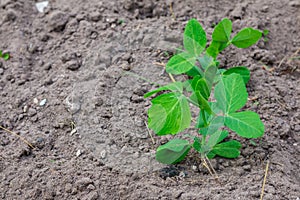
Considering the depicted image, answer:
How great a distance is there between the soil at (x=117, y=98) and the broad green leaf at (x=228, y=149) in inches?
1.7

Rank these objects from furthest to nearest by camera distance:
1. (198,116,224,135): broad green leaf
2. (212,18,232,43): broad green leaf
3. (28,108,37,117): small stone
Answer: (28,108,37,117): small stone
(212,18,232,43): broad green leaf
(198,116,224,135): broad green leaf

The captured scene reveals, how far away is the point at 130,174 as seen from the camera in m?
1.89

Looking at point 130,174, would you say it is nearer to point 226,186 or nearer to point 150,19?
point 226,186

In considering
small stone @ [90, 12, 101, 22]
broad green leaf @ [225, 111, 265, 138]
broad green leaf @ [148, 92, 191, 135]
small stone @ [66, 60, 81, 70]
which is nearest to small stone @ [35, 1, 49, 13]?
small stone @ [90, 12, 101, 22]

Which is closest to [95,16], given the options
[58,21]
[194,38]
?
[58,21]

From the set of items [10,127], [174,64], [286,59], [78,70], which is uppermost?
[174,64]

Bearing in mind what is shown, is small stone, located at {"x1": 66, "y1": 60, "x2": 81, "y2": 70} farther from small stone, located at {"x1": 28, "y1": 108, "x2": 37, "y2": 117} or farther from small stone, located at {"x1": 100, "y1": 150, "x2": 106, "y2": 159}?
small stone, located at {"x1": 100, "y1": 150, "x2": 106, "y2": 159}

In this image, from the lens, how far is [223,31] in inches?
75.2

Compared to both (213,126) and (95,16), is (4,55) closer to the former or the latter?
(95,16)

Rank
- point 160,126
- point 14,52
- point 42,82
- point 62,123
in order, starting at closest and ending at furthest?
point 160,126, point 62,123, point 42,82, point 14,52

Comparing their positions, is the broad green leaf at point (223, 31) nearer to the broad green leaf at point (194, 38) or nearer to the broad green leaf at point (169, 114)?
the broad green leaf at point (194, 38)

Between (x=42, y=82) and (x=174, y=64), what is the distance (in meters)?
0.78

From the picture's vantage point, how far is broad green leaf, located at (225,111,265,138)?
170 centimetres

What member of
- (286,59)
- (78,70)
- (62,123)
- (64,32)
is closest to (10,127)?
(62,123)
